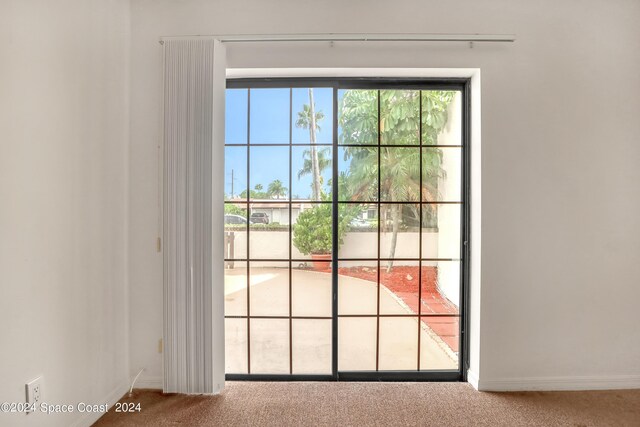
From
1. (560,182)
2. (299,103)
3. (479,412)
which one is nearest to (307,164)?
(299,103)

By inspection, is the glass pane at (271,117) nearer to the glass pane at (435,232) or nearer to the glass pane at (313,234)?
the glass pane at (313,234)

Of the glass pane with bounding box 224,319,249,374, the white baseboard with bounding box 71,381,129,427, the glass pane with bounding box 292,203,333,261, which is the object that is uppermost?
the glass pane with bounding box 292,203,333,261

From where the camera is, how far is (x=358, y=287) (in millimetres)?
2592

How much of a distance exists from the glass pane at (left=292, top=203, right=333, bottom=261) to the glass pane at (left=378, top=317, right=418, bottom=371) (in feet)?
2.26

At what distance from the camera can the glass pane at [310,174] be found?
257 centimetres

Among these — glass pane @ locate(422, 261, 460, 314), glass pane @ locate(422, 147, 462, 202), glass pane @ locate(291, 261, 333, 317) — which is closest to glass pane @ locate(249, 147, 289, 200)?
glass pane @ locate(291, 261, 333, 317)

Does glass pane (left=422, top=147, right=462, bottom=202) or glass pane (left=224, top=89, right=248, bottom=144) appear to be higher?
glass pane (left=224, top=89, right=248, bottom=144)

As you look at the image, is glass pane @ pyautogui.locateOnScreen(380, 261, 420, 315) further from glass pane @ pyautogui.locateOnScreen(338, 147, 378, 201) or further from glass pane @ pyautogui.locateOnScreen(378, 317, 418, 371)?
glass pane @ pyautogui.locateOnScreen(338, 147, 378, 201)

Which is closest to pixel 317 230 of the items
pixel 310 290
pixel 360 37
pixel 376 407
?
pixel 310 290

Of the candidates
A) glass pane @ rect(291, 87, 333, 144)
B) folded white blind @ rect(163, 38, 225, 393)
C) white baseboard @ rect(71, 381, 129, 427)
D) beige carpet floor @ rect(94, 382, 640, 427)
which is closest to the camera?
white baseboard @ rect(71, 381, 129, 427)

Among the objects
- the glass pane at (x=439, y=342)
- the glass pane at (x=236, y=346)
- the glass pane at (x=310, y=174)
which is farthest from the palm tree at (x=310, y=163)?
the glass pane at (x=439, y=342)

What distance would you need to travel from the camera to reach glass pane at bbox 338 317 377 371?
8.46ft

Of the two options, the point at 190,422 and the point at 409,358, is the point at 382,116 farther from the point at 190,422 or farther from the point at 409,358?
the point at 190,422

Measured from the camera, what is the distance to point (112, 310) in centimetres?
221
